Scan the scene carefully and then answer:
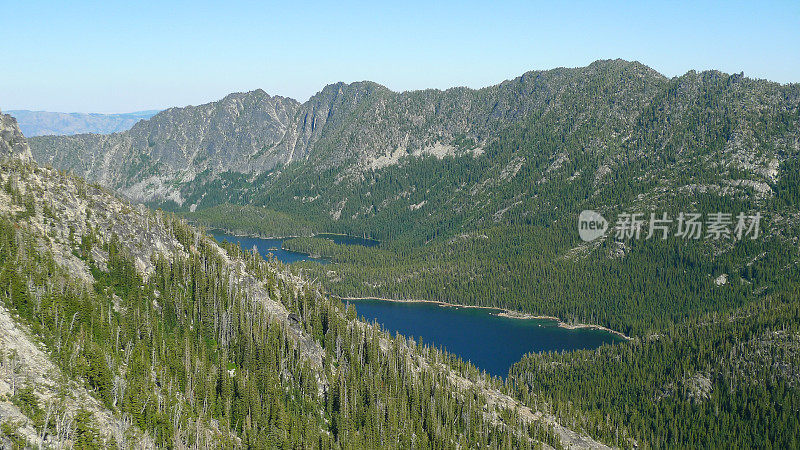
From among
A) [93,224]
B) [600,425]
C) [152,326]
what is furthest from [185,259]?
[600,425]

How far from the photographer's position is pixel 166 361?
142000 mm

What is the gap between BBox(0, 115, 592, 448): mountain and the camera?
112m

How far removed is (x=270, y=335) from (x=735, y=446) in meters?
137

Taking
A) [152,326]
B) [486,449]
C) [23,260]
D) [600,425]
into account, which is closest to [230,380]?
[152,326]

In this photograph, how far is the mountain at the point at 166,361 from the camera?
367 ft

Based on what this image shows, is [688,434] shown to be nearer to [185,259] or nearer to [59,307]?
[185,259]

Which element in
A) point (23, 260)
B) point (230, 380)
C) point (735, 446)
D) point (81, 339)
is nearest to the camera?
point (81, 339)

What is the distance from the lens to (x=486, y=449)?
543 feet

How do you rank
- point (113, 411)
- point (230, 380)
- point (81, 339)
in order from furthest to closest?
point (230, 380), point (81, 339), point (113, 411)

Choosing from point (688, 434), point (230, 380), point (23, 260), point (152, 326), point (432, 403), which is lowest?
point (688, 434)

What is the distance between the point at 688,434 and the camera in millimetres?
199375

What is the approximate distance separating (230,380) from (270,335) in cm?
2695

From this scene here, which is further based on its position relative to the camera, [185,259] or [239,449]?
[185,259]

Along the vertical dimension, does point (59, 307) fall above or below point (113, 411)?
above
